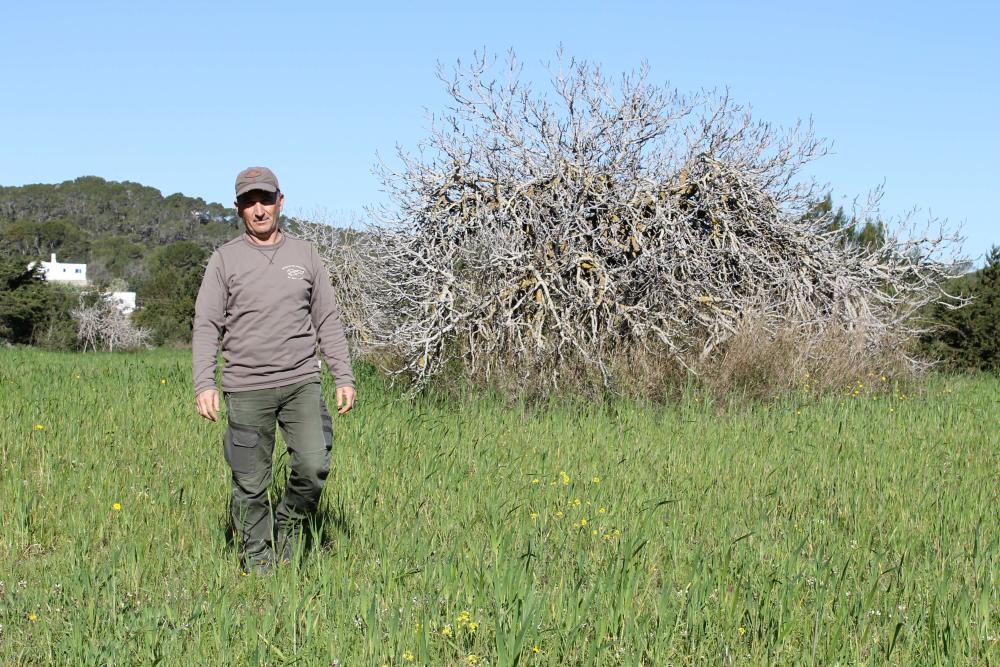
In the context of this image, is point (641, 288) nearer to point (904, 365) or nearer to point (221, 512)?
point (904, 365)

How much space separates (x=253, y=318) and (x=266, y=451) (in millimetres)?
722

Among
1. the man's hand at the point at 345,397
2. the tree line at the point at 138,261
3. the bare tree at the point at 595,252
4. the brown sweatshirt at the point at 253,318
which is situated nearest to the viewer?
the brown sweatshirt at the point at 253,318

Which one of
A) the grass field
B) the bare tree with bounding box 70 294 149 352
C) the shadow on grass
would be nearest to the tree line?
the bare tree with bounding box 70 294 149 352

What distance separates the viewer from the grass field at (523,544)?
337 centimetres

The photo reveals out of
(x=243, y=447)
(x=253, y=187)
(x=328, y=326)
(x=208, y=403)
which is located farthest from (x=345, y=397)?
(x=253, y=187)

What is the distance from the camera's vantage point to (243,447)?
452 cm

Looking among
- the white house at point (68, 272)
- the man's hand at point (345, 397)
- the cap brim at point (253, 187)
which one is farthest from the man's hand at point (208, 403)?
the white house at point (68, 272)

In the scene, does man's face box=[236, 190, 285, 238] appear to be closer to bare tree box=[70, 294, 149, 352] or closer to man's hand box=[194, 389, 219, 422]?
man's hand box=[194, 389, 219, 422]

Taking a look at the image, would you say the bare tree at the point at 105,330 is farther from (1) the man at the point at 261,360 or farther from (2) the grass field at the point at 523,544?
(1) the man at the point at 261,360

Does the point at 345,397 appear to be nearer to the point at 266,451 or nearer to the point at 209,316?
the point at 266,451

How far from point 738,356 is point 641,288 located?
150 cm

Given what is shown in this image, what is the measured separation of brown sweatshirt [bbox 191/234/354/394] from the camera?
448cm

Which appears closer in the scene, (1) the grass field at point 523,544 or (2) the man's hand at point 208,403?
(1) the grass field at point 523,544

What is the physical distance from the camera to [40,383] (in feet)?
35.2
